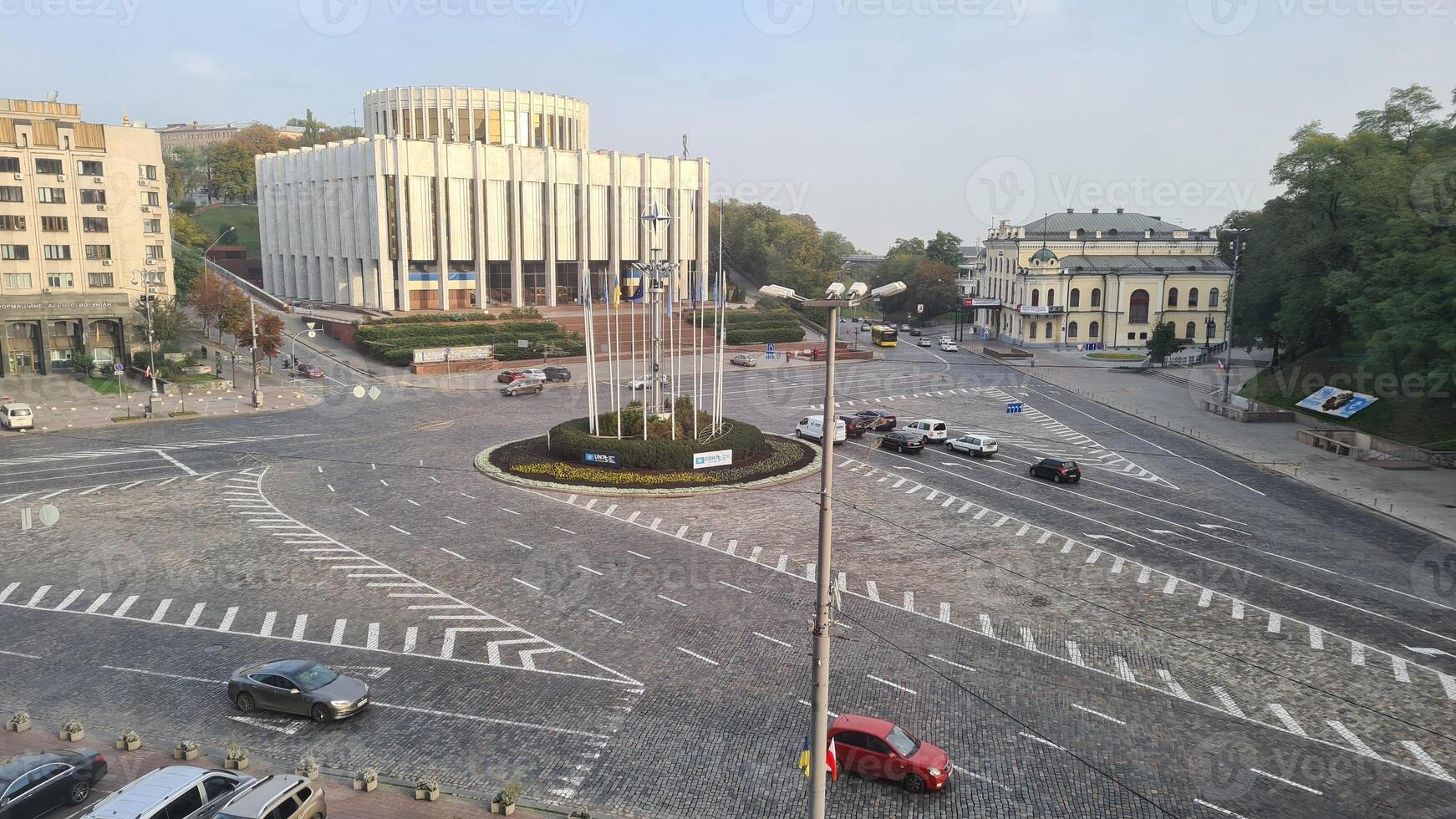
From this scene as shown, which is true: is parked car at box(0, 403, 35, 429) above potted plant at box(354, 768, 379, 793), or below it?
above

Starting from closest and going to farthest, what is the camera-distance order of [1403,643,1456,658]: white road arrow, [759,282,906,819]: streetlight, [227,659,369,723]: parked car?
[759,282,906,819]: streetlight → [227,659,369,723]: parked car → [1403,643,1456,658]: white road arrow

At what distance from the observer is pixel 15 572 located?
96.6ft

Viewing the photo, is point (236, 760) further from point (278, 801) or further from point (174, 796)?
point (278, 801)

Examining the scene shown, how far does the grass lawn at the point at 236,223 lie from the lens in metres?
145

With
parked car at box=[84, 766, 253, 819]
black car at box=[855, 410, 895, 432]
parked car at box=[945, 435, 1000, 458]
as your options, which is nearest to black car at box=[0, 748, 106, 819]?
parked car at box=[84, 766, 253, 819]

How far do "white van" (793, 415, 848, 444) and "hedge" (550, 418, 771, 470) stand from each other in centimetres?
504

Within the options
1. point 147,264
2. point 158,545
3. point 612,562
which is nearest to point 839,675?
point 612,562

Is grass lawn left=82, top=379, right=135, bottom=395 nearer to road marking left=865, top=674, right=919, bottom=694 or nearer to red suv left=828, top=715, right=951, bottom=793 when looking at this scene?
road marking left=865, top=674, right=919, bottom=694

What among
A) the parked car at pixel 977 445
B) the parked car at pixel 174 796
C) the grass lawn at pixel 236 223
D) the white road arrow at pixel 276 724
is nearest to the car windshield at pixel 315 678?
the white road arrow at pixel 276 724

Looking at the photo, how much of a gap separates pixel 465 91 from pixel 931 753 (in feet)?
337

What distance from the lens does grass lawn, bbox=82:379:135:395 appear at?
64562 mm

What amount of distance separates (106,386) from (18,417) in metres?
15.3

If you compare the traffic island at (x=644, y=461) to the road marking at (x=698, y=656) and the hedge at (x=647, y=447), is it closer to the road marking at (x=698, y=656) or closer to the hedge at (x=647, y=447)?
the hedge at (x=647, y=447)

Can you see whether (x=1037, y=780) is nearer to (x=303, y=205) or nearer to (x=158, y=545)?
(x=158, y=545)
